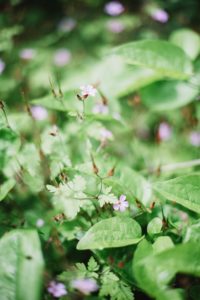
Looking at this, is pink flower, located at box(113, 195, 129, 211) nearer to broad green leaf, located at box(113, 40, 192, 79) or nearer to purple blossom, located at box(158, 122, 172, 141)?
broad green leaf, located at box(113, 40, 192, 79)

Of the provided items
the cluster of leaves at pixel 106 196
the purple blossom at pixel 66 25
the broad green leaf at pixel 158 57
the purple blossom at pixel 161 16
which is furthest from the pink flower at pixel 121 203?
the purple blossom at pixel 66 25

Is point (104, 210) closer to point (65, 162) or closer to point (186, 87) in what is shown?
point (65, 162)

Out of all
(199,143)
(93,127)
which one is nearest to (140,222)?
(93,127)

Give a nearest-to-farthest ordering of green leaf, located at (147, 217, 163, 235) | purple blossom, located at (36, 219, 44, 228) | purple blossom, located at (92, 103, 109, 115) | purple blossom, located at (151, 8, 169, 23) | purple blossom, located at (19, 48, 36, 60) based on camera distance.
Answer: green leaf, located at (147, 217, 163, 235) < purple blossom, located at (36, 219, 44, 228) < purple blossom, located at (92, 103, 109, 115) < purple blossom, located at (151, 8, 169, 23) < purple blossom, located at (19, 48, 36, 60)

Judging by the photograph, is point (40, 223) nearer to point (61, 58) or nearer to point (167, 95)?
point (167, 95)

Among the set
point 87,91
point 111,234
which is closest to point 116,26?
point 87,91

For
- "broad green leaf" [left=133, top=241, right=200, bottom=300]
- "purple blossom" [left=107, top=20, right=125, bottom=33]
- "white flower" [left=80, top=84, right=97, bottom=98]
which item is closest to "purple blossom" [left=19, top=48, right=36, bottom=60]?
"purple blossom" [left=107, top=20, right=125, bottom=33]
